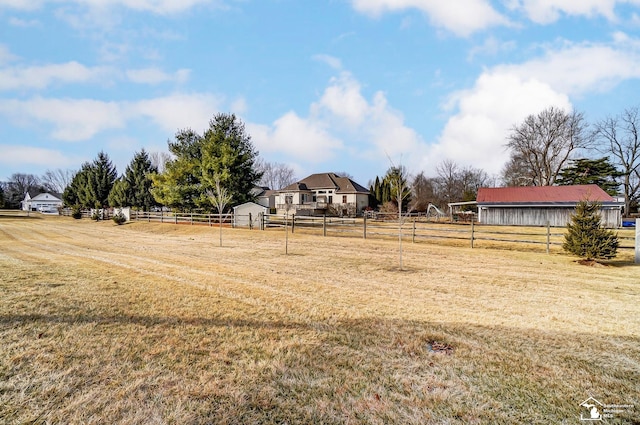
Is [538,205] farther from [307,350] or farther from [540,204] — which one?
[307,350]

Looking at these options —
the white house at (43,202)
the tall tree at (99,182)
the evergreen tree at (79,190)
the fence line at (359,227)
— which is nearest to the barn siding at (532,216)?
the fence line at (359,227)

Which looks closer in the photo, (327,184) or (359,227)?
(359,227)

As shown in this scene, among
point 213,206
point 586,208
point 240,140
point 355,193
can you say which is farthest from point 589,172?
point 213,206

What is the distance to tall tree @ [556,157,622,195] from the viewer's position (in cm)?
3997

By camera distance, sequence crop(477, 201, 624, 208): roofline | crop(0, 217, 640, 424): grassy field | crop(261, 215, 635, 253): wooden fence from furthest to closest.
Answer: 1. crop(477, 201, 624, 208): roofline
2. crop(261, 215, 635, 253): wooden fence
3. crop(0, 217, 640, 424): grassy field

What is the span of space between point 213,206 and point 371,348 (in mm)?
26898

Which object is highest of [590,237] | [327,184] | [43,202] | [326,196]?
[327,184]

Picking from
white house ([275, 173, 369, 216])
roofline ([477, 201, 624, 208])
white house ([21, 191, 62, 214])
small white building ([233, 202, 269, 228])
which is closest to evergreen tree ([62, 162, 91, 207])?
white house ([275, 173, 369, 216])

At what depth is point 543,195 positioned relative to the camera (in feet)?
97.9

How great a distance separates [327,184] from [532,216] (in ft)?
85.6

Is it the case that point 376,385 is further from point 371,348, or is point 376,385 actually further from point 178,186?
point 178,186

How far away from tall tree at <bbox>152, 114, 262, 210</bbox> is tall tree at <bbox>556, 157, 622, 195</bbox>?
4169cm

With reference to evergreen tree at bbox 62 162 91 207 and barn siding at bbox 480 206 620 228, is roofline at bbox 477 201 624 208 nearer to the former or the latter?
barn siding at bbox 480 206 620 228

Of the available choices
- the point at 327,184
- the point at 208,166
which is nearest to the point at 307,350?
the point at 208,166
